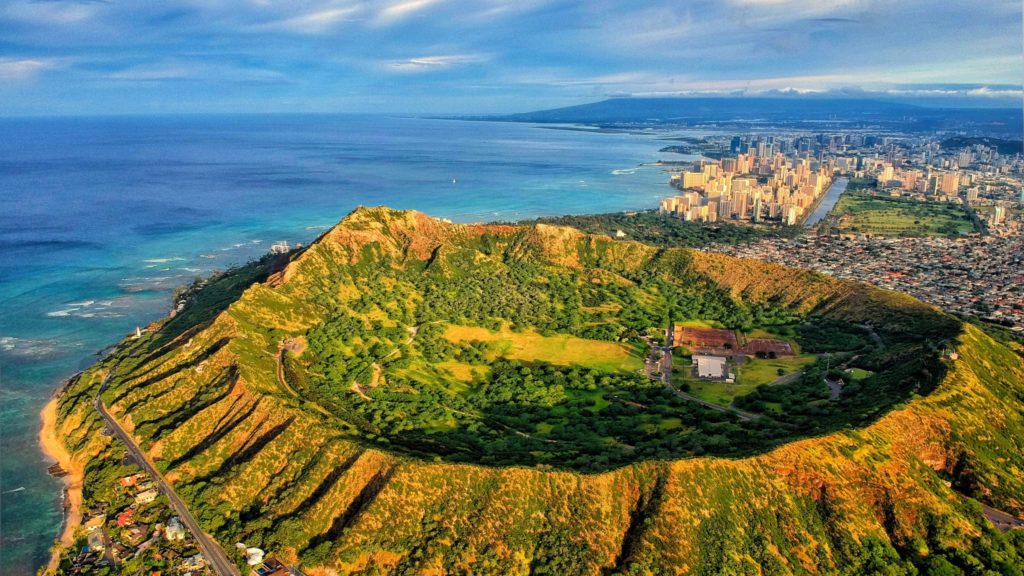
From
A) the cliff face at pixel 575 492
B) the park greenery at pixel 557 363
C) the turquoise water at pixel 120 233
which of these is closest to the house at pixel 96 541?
the turquoise water at pixel 120 233

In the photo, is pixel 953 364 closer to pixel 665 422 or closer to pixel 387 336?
pixel 665 422

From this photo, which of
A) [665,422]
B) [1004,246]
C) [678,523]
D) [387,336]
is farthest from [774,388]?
[1004,246]

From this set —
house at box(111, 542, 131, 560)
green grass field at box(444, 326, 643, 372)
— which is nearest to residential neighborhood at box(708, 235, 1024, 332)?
green grass field at box(444, 326, 643, 372)

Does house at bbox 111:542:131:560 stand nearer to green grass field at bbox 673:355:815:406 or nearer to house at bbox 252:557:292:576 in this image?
house at bbox 252:557:292:576

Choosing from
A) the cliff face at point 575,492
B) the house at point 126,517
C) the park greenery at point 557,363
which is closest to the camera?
the cliff face at point 575,492

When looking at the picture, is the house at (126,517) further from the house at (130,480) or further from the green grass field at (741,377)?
the green grass field at (741,377)

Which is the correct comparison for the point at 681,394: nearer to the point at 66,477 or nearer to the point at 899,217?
the point at 66,477
